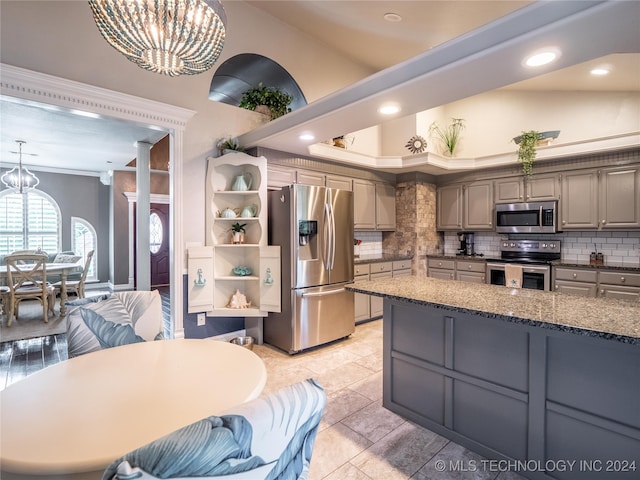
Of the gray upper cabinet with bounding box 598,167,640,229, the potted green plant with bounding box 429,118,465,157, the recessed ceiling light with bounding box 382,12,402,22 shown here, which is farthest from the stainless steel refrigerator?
the gray upper cabinet with bounding box 598,167,640,229

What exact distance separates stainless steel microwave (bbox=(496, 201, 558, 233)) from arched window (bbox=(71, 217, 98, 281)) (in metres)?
8.81

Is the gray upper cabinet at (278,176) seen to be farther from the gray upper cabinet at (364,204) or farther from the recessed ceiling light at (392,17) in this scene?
the recessed ceiling light at (392,17)

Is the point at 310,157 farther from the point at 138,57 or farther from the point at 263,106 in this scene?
the point at 138,57

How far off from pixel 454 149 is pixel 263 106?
3.25 metres

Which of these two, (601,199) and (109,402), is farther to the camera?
(601,199)

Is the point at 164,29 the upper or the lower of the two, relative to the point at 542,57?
lower

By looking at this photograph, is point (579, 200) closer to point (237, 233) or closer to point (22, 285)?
point (237, 233)

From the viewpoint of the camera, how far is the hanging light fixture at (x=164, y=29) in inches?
52.4

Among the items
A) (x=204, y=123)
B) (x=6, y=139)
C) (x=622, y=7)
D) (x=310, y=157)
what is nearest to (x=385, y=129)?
(x=310, y=157)

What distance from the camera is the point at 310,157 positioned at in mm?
4336

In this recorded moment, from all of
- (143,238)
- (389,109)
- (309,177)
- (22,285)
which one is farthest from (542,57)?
(22,285)

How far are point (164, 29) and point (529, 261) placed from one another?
4.87 meters

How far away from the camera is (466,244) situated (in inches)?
222

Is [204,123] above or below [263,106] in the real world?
below
